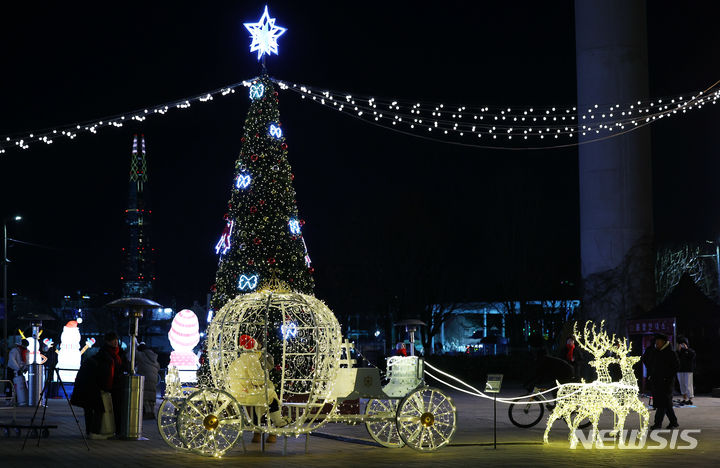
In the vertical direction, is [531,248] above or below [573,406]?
above

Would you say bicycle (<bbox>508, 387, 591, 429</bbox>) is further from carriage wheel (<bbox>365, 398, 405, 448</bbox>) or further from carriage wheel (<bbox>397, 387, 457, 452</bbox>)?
carriage wheel (<bbox>397, 387, 457, 452</bbox>)

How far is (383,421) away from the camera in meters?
13.6

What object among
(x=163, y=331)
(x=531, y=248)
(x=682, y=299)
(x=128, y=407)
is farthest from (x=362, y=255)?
(x=163, y=331)

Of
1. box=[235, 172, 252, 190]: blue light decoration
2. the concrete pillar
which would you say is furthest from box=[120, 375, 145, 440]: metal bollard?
the concrete pillar

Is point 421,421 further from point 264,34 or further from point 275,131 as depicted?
point 264,34

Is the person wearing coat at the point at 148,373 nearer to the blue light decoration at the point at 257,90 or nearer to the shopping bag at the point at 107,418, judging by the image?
the shopping bag at the point at 107,418

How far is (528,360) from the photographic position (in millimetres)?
37219

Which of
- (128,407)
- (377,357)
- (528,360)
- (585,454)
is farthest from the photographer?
(528,360)

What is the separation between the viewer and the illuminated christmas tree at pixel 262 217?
21625 mm

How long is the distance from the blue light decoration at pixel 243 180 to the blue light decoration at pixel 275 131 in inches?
45.2

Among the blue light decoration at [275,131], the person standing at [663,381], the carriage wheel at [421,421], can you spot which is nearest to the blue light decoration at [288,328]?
the carriage wheel at [421,421]

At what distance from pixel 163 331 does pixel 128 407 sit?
6651 centimetres

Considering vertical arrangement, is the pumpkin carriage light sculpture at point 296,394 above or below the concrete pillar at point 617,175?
below

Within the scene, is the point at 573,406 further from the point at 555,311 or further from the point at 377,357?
the point at 555,311
